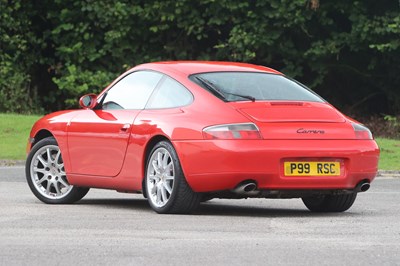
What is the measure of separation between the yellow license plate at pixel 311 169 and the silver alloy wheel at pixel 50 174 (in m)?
2.81

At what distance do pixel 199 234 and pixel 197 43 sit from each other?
21877 millimetres

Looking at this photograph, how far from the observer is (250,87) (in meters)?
11.9

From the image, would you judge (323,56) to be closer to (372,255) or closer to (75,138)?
(75,138)

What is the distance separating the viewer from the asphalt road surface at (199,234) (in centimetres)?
829

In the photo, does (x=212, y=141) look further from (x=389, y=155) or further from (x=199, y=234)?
(x=389, y=155)

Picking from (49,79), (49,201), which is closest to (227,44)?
(49,79)

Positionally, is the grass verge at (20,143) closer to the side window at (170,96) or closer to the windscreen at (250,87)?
the windscreen at (250,87)

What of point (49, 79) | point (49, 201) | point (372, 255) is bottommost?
point (49, 79)

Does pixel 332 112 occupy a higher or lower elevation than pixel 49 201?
higher

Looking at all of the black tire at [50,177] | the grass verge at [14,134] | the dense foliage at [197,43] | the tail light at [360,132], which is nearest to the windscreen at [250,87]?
the tail light at [360,132]

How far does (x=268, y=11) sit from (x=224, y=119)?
18676mm

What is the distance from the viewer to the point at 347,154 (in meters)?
11.3

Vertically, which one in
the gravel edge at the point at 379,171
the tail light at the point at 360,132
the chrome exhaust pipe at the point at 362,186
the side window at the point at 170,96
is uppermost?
the side window at the point at 170,96

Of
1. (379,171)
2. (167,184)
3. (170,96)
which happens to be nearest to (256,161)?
(167,184)
